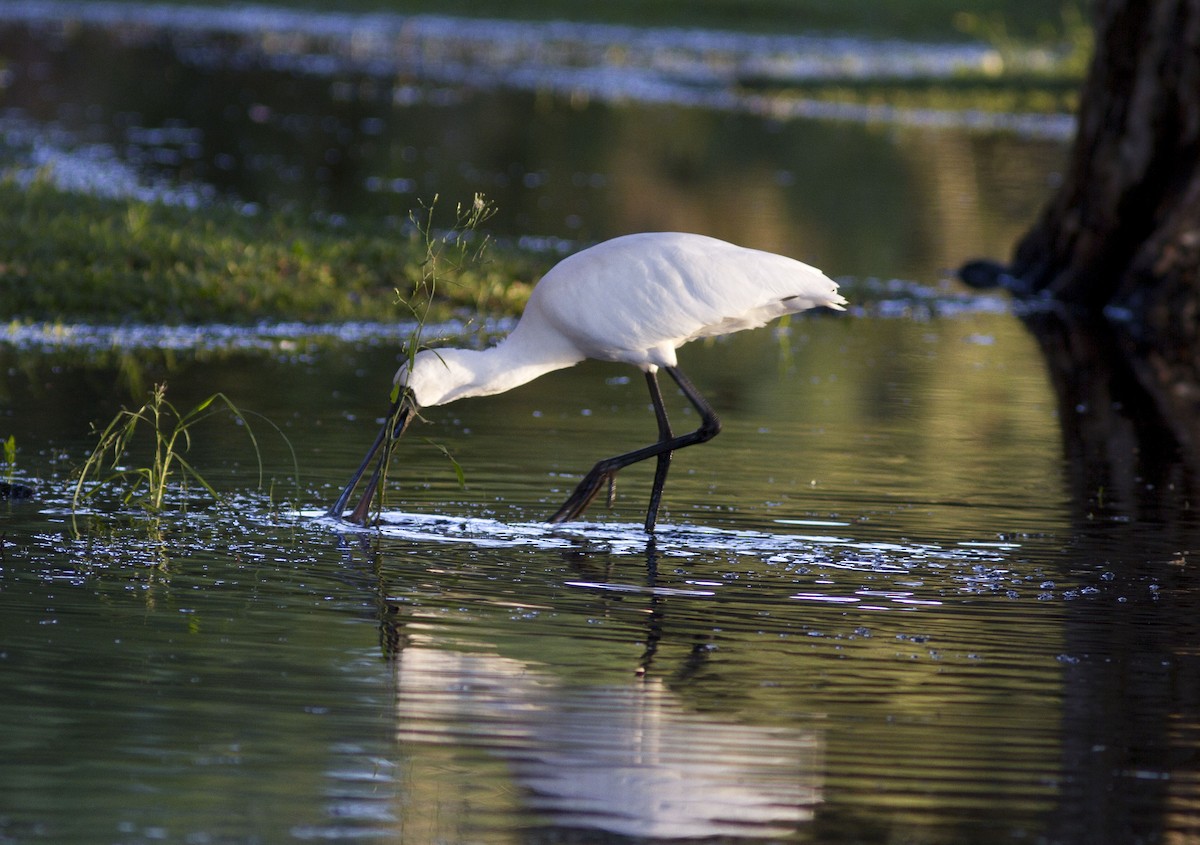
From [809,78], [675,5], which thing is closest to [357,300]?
[809,78]

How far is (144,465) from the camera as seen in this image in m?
10.3

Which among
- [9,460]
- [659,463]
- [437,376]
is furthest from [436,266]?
[9,460]

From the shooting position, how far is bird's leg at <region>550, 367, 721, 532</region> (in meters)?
9.41

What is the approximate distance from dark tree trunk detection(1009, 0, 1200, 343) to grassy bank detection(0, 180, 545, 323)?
478cm

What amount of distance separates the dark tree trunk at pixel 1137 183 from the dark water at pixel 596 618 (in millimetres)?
3287

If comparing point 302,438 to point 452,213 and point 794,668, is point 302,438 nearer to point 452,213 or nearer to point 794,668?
point 794,668

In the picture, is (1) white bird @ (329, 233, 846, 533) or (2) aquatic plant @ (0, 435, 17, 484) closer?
(1) white bird @ (329, 233, 846, 533)

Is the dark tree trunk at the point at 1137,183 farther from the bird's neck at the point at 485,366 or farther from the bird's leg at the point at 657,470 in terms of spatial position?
the bird's neck at the point at 485,366

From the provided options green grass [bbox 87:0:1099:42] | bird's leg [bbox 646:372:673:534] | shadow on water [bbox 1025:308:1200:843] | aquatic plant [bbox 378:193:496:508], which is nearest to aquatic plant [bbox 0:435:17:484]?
aquatic plant [bbox 378:193:496:508]

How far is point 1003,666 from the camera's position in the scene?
7.33 m

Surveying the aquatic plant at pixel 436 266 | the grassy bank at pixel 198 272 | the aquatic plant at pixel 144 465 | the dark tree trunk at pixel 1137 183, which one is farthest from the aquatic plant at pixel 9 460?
the dark tree trunk at pixel 1137 183

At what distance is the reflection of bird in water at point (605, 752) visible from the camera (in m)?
5.74

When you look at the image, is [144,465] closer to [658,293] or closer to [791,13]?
[658,293]

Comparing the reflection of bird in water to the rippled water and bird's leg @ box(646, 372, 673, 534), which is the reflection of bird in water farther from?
bird's leg @ box(646, 372, 673, 534)
